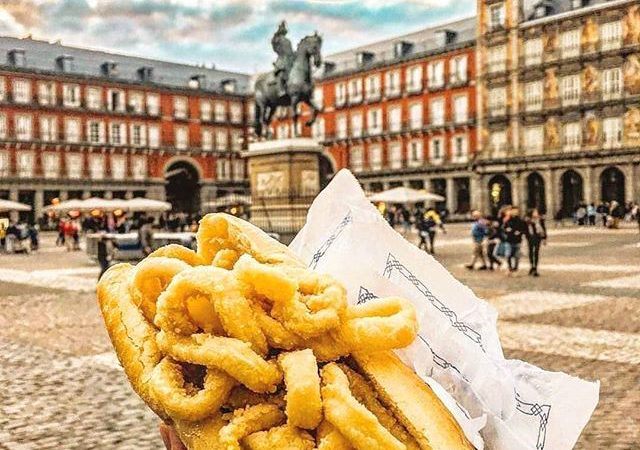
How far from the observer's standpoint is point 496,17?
5278 centimetres

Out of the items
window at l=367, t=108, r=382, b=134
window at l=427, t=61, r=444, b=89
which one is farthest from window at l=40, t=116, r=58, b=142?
window at l=427, t=61, r=444, b=89

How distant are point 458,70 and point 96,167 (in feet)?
95.9

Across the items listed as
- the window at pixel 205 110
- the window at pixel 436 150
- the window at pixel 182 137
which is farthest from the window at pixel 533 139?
the window at pixel 182 137

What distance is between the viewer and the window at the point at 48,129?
56.5 m

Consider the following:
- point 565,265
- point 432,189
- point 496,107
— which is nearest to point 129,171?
point 432,189

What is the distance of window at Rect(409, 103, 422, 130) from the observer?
5891cm

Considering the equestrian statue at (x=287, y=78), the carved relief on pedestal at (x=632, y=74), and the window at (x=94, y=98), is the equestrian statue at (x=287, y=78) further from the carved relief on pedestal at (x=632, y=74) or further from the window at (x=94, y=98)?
the window at (x=94, y=98)

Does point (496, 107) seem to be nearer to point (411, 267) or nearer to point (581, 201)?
point (581, 201)

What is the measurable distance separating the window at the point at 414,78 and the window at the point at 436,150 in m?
4.30

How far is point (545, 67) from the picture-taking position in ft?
165

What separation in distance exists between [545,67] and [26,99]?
3743cm

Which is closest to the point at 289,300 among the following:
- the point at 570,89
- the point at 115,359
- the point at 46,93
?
the point at 115,359

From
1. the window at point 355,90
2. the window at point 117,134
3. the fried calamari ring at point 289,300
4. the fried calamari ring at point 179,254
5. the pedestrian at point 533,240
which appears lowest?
the pedestrian at point 533,240

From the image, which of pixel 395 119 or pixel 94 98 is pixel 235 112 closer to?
pixel 94 98
